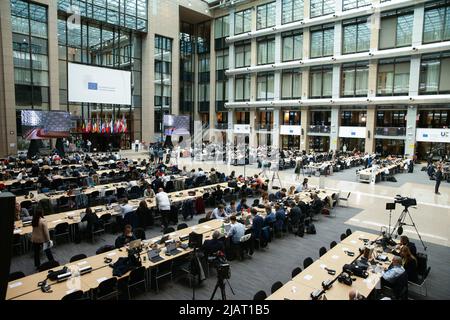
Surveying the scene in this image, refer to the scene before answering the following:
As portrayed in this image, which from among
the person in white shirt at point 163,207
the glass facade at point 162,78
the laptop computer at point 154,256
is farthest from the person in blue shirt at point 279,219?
the glass facade at point 162,78

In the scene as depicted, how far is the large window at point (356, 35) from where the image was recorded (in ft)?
107

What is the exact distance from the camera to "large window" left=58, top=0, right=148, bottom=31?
32969 mm

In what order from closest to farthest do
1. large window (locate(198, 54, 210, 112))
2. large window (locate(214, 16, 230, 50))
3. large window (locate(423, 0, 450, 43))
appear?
large window (locate(423, 0, 450, 43)), large window (locate(214, 16, 230, 50)), large window (locate(198, 54, 210, 112))

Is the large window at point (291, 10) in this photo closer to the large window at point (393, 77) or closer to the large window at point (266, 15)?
the large window at point (266, 15)

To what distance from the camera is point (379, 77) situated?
1277 inches

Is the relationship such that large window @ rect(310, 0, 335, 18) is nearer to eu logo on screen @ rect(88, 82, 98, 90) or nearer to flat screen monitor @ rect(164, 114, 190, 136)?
flat screen monitor @ rect(164, 114, 190, 136)

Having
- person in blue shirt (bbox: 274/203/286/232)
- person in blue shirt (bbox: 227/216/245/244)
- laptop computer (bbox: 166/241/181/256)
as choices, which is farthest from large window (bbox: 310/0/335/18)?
laptop computer (bbox: 166/241/181/256)

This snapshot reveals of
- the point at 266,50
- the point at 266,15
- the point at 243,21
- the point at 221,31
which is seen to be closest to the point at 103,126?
the point at 266,50

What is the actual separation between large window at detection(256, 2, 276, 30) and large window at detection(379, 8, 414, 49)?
44.2ft

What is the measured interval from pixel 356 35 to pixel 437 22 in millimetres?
7182

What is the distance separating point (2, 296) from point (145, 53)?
129 feet

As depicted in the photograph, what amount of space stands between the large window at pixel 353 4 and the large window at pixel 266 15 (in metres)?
9.28

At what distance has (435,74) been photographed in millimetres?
29219

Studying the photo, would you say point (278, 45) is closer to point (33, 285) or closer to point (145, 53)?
point (145, 53)
